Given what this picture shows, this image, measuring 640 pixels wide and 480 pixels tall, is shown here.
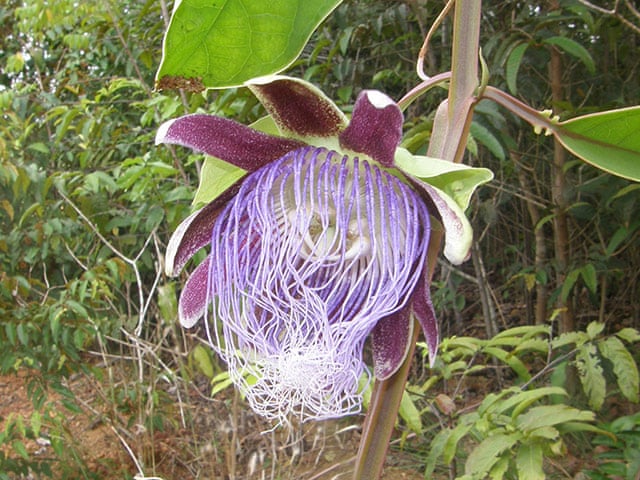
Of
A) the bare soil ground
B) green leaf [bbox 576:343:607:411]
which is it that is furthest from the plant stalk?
the bare soil ground

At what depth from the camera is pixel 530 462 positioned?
3.42 feet

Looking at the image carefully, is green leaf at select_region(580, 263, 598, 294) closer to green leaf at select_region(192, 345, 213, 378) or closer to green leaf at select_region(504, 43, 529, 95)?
green leaf at select_region(504, 43, 529, 95)

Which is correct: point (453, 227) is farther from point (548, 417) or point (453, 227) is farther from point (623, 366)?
point (623, 366)

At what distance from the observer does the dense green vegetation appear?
1.44m

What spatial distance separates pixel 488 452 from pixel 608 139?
748mm

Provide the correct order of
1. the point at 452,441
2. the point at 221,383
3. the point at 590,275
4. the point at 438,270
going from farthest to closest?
the point at 438,270
the point at 590,275
the point at 221,383
the point at 452,441

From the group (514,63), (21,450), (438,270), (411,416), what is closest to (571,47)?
(514,63)

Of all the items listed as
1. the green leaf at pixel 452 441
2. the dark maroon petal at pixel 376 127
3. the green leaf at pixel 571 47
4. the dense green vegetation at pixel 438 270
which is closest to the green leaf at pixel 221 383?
the dense green vegetation at pixel 438 270

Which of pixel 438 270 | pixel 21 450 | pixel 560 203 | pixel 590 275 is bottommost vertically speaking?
pixel 21 450

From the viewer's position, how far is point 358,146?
450 mm

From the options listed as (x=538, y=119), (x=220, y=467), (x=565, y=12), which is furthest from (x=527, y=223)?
(x=538, y=119)

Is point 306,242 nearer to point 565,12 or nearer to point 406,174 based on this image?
point 406,174

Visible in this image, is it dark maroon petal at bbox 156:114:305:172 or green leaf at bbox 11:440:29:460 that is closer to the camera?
dark maroon petal at bbox 156:114:305:172

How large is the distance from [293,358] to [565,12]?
158cm
